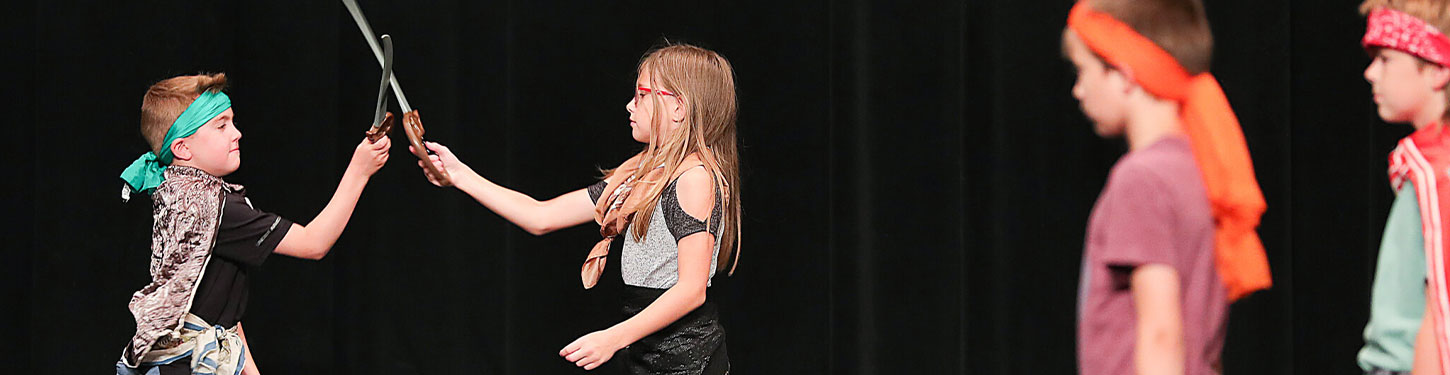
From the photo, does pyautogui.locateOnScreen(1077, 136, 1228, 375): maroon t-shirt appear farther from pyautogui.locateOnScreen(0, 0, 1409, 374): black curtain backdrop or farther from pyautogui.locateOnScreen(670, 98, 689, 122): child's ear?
pyautogui.locateOnScreen(0, 0, 1409, 374): black curtain backdrop

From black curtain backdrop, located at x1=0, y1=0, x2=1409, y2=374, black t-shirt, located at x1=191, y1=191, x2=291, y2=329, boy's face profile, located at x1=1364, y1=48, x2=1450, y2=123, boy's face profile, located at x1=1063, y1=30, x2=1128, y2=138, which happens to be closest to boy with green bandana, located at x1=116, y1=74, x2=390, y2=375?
black t-shirt, located at x1=191, y1=191, x2=291, y2=329

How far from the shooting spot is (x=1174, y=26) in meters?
1.38

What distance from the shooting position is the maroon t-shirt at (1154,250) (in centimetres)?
131

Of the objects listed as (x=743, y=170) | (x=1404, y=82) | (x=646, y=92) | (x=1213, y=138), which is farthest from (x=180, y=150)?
(x=1404, y=82)

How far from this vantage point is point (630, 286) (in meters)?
2.18

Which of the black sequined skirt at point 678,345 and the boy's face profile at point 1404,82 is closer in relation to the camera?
the boy's face profile at point 1404,82

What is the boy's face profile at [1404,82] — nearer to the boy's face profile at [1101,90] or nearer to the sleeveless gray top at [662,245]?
the boy's face profile at [1101,90]

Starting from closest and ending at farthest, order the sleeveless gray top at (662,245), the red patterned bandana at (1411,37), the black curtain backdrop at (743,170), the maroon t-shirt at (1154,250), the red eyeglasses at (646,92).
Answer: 1. the maroon t-shirt at (1154,250)
2. the red patterned bandana at (1411,37)
3. the sleeveless gray top at (662,245)
4. the red eyeglasses at (646,92)
5. the black curtain backdrop at (743,170)

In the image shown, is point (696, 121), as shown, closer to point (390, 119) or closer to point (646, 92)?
point (646, 92)

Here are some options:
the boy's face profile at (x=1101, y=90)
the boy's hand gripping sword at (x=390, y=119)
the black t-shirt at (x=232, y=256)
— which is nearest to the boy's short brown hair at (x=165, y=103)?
the black t-shirt at (x=232, y=256)

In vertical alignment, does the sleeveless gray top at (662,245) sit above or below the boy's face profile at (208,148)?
below

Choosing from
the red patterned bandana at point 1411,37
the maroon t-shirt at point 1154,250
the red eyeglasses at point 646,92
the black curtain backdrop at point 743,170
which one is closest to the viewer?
the maroon t-shirt at point 1154,250

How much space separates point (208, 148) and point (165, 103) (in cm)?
12

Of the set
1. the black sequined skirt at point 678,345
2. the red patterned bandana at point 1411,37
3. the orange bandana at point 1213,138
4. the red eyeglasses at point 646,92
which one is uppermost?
the red patterned bandana at point 1411,37
